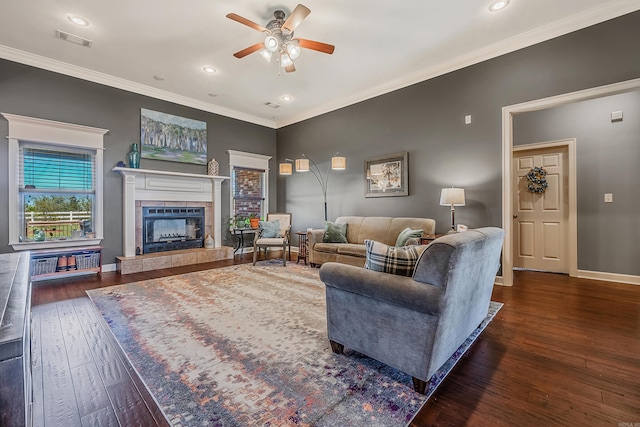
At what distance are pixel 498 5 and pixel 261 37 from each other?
8.77 ft

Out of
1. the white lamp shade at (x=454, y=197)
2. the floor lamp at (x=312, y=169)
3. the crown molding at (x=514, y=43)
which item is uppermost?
the crown molding at (x=514, y=43)

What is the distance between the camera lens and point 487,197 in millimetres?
3807

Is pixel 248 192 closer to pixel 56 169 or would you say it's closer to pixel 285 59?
pixel 56 169

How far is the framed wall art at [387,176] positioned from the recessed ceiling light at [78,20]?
4.27 metres

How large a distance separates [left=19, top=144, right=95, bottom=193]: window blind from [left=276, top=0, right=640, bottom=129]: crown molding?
4.66m

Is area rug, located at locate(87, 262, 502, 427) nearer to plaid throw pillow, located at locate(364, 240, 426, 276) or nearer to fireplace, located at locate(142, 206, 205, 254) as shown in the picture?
plaid throw pillow, located at locate(364, 240, 426, 276)

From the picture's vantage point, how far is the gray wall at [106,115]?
150 inches

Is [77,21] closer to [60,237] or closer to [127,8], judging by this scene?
[127,8]

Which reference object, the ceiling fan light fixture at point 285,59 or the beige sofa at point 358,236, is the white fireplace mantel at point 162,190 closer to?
the beige sofa at point 358,236

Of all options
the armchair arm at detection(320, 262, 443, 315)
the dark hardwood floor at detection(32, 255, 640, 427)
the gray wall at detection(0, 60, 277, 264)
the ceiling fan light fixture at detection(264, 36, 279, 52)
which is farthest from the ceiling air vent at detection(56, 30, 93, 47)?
the armchair arm at detection(320, 262, 443, 315)

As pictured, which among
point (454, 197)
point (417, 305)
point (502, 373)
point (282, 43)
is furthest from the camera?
point (454, 197)

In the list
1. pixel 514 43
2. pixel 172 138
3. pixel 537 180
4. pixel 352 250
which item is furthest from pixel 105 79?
pixel 537 180

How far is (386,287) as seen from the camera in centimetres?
160

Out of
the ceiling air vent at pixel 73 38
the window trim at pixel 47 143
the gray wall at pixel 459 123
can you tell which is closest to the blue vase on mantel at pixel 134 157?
the window trim at pixel 47 143
